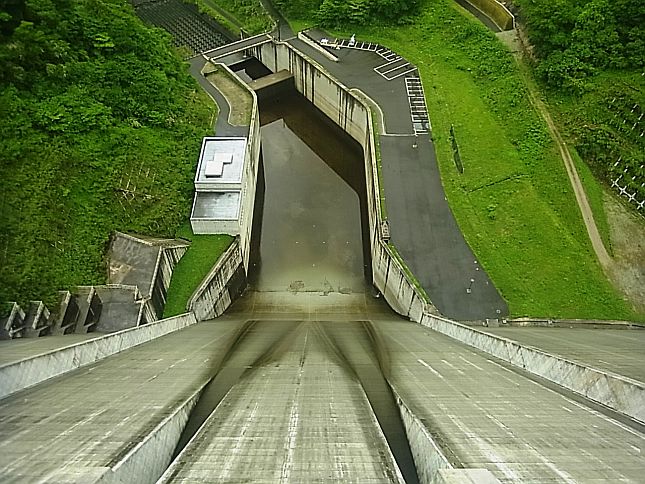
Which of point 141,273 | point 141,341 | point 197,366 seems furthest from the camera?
point 141,273

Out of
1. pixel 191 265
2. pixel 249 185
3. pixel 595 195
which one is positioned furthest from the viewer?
pixel 249 185

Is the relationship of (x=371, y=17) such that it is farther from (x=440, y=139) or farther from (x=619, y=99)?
(x=619, y=99)

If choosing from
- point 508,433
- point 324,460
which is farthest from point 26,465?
point 508,433

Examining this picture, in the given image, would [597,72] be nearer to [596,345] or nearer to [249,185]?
[596,345]

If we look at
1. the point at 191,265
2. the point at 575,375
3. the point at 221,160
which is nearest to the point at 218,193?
the point at 221,160

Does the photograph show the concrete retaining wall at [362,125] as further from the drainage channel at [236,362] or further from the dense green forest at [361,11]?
the drainage channel at [236,362]

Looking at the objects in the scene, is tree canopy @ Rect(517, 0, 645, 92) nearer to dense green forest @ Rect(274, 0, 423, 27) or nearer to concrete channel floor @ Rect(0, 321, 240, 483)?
dense green forest @ Rect(274, 0, 423, 27)

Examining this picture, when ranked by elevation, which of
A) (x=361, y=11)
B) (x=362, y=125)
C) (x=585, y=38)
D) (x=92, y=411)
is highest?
(x=361, y=11)
